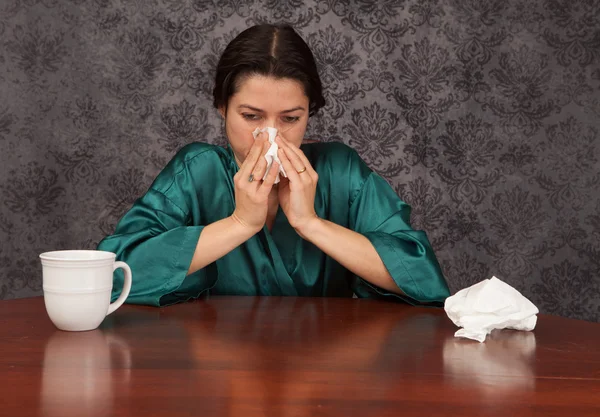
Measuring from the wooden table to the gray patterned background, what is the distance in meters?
1.66

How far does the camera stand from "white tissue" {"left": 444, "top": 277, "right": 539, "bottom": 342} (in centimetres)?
115

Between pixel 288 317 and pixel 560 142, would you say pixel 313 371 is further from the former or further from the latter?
pixel 560 142

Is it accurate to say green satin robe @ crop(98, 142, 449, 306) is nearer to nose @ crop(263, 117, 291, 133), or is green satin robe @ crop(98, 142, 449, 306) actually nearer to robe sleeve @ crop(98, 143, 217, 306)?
robe sleeve @ crop(98, 143, 217, 306)

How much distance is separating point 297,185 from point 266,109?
0.63 ft

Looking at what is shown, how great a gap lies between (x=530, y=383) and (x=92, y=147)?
2.30 meters

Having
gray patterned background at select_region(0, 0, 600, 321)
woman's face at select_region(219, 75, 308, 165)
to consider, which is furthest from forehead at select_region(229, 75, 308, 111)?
gray patterned background at select_region(0, 0, 600, 321)

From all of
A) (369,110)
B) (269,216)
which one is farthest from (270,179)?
(369,110)

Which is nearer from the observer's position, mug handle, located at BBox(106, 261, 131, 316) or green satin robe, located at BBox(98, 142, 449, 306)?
mug handle, located at BBox(106, 261, 131, 316)

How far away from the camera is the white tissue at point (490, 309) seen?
1.15 metres

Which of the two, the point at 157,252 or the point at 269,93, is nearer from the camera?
the point at 157,252

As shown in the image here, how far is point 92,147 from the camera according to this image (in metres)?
2.91

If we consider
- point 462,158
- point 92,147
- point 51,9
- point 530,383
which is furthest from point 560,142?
point 530,383

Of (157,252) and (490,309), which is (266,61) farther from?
→ (490,309)

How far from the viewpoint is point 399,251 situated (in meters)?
1.53
